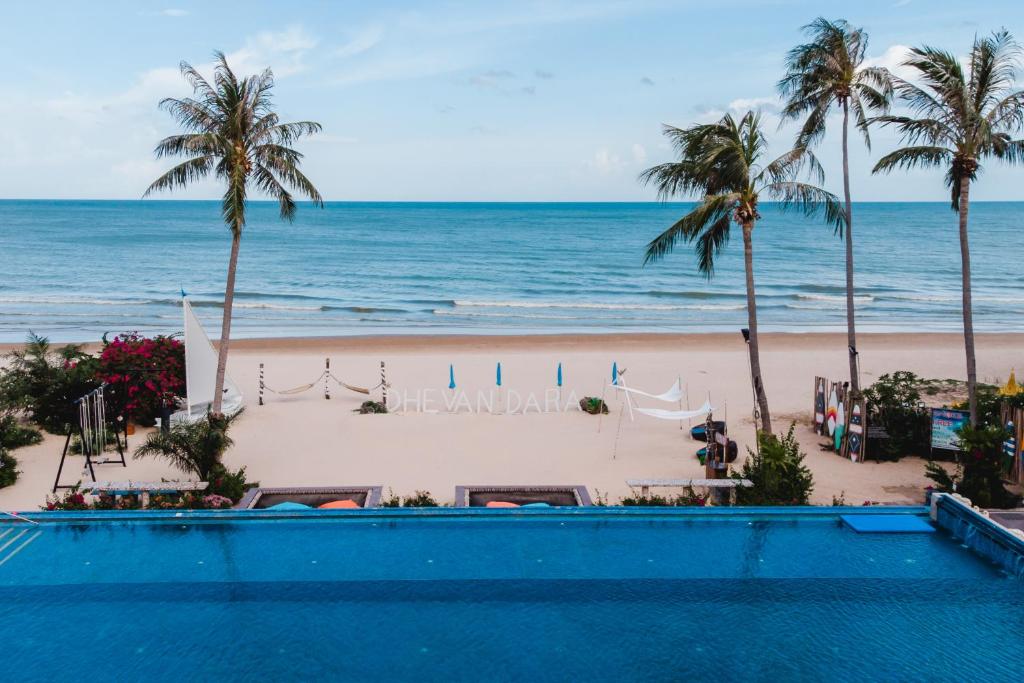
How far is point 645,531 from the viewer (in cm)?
1072

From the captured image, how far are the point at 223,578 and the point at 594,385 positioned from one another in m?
15.2

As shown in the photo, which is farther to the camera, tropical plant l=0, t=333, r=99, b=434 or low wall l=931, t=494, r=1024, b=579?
tropical plant l=0, t=333, r=99, b=434

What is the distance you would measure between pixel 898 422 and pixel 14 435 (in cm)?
1775

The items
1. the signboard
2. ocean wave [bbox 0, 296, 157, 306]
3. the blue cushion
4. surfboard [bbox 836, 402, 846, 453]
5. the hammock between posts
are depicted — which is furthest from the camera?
ocean wave [bbox 0, 296, 157, 306]

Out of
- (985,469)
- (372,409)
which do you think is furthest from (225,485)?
(985,469)

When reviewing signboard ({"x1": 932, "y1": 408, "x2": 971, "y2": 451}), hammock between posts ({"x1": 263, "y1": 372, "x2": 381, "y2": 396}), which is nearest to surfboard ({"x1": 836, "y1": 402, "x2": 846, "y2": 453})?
signboard ({"x1": 932, "y1": 408, "x2": 971, "y2": 451})

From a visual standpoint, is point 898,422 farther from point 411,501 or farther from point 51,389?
point 51,389

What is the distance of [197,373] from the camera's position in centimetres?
1856

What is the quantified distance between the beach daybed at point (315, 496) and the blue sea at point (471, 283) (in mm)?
22875

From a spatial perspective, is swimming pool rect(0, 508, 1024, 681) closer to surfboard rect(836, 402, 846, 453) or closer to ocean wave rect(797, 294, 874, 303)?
surfboard rect(836, 402, 846, 453)

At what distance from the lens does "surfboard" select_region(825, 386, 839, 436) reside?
677 inches

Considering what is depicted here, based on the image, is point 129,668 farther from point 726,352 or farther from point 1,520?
point 726,352

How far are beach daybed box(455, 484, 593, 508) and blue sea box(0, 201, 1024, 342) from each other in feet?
76.2

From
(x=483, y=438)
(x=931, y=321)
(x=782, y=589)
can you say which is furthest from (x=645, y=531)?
Answer: (x=931, y=321)
